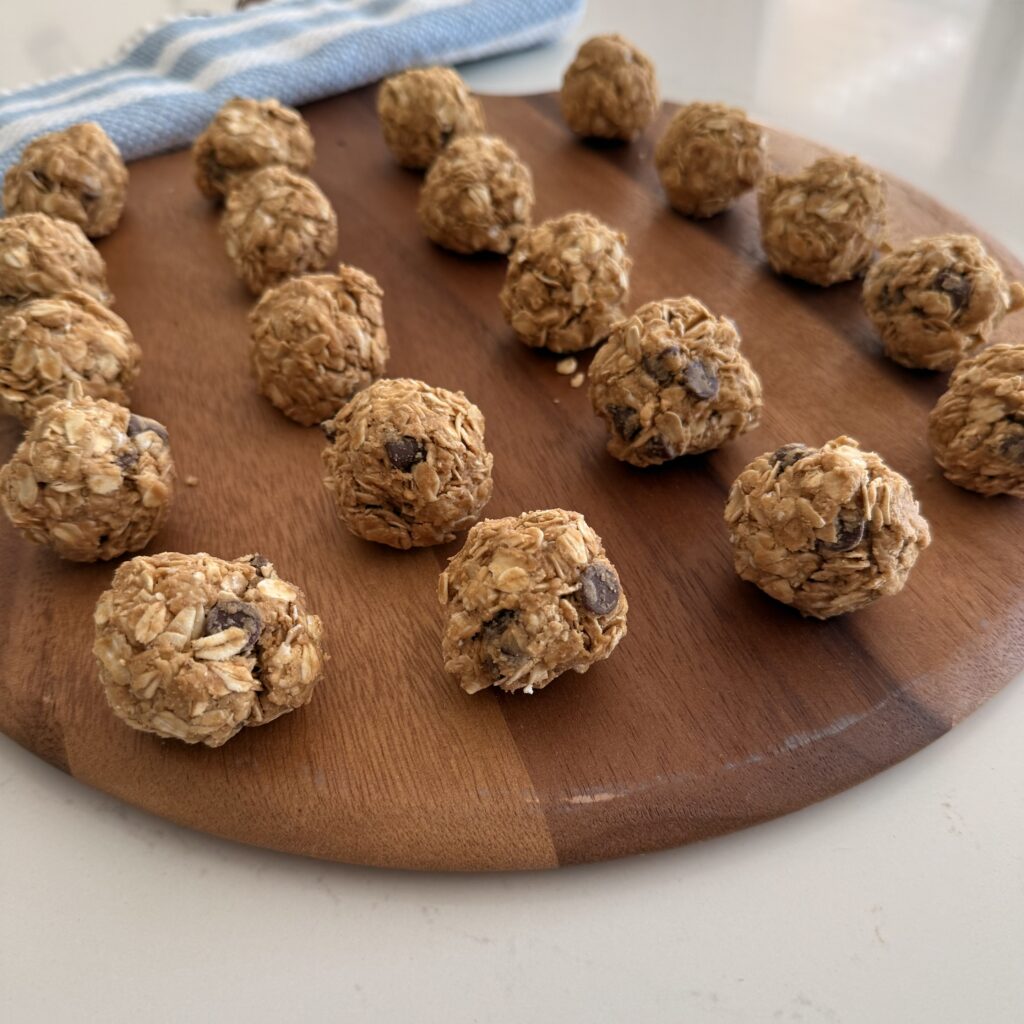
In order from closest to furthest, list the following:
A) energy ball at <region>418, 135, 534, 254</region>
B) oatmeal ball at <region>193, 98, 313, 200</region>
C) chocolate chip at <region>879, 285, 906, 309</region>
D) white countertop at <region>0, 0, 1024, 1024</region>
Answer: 1. white countertop at <region>0, 0, 1024, 1024</region>
2. chocolate chip at <region>879, 285, 906, 309</region>
3. energy ball at <region>418, 135, 534, 254</region>
4. oatmeal ball at <region>193, 98, 313, 200</region>

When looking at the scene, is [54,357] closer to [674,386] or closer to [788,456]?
[674,386]

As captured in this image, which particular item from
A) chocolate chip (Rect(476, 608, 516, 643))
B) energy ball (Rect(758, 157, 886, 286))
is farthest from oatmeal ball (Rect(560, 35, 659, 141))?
chocolate chip (Rect(476, 608, 516, 643))

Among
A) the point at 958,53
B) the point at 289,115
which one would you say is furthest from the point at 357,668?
the point at 958,53

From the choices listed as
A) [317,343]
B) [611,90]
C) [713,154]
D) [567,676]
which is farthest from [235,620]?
[611,90]

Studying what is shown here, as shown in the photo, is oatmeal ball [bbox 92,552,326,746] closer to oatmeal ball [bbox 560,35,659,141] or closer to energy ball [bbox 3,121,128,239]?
energy ball [bbox 3,121,128,239]

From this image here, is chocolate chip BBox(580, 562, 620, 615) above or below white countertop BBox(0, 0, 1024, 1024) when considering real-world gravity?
above

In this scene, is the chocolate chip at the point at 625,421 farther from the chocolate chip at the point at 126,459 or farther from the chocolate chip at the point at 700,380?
the chocolate chip at the point at 126,459

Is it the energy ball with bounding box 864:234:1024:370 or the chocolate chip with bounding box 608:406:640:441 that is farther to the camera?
the energy ball with bounding box 864:234:1024:370
